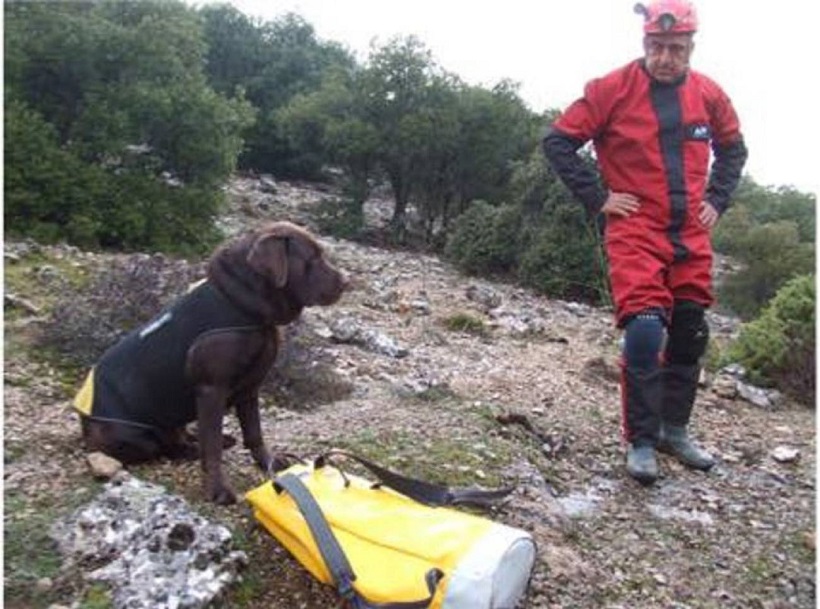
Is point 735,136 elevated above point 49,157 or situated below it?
above

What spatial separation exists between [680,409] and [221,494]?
7.45ft

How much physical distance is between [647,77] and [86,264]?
21.2 ft

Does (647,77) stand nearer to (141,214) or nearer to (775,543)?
(775,543)

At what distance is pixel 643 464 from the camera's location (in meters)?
3.99

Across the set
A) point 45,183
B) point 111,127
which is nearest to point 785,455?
point 45,183

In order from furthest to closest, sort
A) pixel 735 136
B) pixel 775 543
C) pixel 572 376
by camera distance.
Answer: pixel 572 376
pixel 735 136
pixel 775 543

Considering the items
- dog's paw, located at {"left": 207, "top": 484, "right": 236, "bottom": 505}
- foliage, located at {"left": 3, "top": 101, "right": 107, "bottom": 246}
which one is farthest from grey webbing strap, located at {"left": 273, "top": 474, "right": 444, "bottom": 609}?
foliage, located at {"left": 3, "top": 101, "right": 107, "bottom": 246}

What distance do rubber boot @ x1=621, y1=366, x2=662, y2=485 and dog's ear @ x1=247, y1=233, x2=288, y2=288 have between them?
1.69m

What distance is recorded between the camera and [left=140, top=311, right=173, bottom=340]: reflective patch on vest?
11.1 feet

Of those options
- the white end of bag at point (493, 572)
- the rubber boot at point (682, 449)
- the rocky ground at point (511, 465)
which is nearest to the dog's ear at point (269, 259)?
the rocky ground at point (511, 465)

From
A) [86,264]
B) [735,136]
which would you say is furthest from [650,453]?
[86,264]

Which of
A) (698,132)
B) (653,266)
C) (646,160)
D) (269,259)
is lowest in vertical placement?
(269,259)

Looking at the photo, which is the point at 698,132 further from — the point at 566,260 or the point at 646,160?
the point at 566,260

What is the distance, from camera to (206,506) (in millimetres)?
3143
